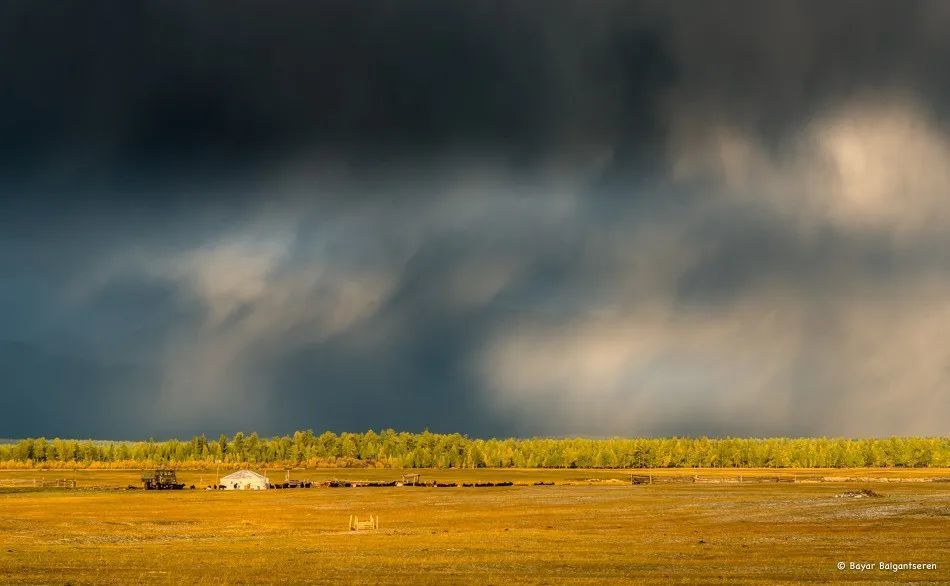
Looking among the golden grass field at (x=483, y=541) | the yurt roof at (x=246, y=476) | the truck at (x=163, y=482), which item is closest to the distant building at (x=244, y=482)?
the yurt roof at (x=246, y=476)

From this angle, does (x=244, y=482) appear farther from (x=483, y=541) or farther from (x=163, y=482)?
(x=483, y=541)

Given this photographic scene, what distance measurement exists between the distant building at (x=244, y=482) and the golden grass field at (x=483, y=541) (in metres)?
43.3

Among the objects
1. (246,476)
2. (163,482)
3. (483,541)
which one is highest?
(246,476)

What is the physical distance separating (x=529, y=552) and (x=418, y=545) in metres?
9.14

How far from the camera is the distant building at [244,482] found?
168 m

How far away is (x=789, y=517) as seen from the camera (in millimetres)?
87625

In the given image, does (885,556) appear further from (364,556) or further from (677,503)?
(677,503)

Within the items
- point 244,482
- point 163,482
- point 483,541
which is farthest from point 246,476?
point 483,541

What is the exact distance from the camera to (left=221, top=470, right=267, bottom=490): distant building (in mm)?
168125

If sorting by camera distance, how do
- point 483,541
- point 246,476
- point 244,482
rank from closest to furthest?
point 483,541, point 244,482, point 246,476

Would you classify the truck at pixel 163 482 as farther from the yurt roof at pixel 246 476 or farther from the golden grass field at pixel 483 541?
the golden grass field at pixel 483 541

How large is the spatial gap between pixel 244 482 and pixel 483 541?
11123 cm

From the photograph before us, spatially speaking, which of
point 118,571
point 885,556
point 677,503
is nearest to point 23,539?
point 118,571

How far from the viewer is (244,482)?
169 m
